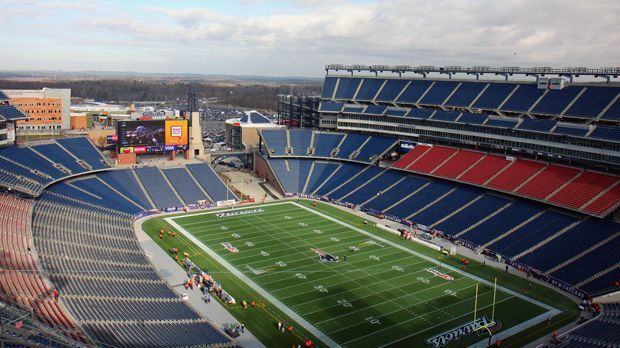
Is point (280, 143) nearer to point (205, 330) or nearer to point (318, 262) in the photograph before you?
point (318, 262)

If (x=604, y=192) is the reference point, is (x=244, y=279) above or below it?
below

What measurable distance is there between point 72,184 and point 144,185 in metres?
8.91

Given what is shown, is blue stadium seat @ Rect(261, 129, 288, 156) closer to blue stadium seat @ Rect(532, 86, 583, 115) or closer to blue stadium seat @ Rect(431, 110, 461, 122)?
blue stadium seat @ Rect(431, 110, 461, 122)

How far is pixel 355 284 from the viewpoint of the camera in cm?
4184

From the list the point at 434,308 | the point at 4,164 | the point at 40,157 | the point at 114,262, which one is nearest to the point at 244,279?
the point at 114,262

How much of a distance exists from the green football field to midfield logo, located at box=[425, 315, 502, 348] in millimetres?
66

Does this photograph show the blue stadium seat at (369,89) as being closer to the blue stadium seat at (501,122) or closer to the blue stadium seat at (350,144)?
the blue stadium seat at (350,144)

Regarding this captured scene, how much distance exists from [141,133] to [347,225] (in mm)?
32261

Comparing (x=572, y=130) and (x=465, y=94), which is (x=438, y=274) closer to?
(x=572, y=130)

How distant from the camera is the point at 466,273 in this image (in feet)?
147

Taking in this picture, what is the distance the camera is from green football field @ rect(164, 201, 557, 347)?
34438mm

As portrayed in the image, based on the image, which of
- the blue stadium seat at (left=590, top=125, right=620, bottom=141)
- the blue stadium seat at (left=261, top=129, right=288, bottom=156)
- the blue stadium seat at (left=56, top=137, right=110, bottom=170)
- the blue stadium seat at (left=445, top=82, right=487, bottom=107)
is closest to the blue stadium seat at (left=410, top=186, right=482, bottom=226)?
the blue stadium seat at (left=590, top=125, right=620, bottom=141)

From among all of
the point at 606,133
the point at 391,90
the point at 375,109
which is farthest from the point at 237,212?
the point at 606,133

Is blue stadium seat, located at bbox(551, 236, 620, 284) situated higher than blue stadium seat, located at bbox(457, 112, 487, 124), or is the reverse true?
blue stadium seat, located at bbox(457, 112, 487, 124)
